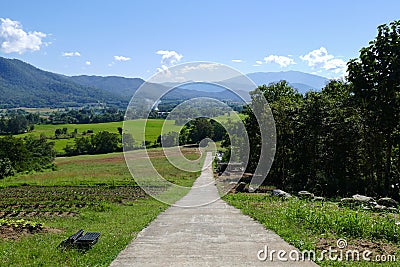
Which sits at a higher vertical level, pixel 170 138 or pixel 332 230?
pixel 170 138

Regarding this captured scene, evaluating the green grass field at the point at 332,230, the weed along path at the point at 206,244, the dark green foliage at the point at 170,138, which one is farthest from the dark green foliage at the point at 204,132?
the green grass field at the point at 332,230

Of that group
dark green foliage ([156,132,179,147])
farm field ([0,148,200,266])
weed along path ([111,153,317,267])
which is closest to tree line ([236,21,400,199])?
dark green foliage ([156,132,179,147])

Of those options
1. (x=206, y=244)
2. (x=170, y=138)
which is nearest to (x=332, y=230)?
(x=206, y=244)

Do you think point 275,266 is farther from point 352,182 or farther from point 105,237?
point 352,182

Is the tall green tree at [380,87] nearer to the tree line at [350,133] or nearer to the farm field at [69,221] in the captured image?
the tree line at [350,133]

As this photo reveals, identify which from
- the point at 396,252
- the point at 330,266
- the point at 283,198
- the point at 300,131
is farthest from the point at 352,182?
the point at 330,266

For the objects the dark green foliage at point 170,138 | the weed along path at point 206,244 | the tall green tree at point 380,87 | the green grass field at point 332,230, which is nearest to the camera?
the weed along path at point 206,244

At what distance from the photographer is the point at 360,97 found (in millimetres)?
22500

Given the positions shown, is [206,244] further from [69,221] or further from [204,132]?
[204,132]

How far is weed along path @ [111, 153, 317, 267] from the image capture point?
811 cm

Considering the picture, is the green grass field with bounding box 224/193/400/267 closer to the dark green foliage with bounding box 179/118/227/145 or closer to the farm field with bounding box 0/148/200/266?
the farm field with bounding box 0/148/200/266

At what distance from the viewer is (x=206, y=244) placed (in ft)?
31.5

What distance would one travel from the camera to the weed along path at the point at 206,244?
26.6 feet

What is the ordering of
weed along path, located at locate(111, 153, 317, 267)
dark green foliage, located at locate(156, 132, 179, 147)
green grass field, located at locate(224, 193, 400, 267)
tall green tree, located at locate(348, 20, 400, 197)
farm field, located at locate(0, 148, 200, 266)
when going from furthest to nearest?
dark green foliage, located at locate(156, 132, 179, 147), tall green tree, located at locate(348, 20, 400, 197), green grass field, located at locate(224, 193, 400, 267), farm field, located at locate(0, 148, 200, 266), weed along path, located at locate(111, 153, 317, 267)
